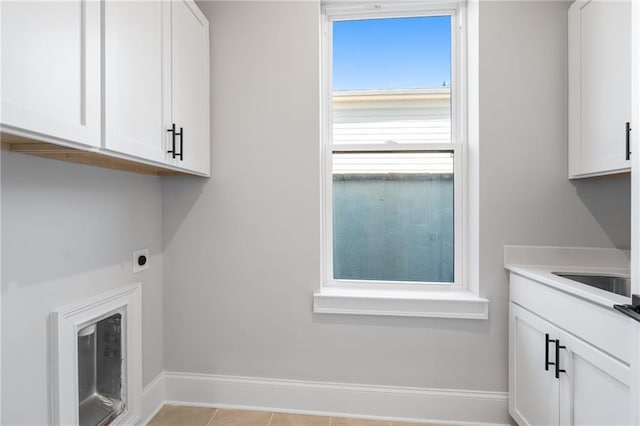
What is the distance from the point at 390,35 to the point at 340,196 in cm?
109

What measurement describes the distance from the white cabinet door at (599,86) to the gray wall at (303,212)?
0.25ft

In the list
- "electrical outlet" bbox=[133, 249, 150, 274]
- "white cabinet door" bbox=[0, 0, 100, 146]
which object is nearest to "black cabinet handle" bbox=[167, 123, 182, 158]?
"white cabinet door" bbox=[0, 0, 100, 146]

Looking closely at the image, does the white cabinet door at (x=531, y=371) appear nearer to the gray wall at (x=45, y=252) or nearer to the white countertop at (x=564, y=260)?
the white countertop at (x=564, y=260)

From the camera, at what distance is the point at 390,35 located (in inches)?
83.6

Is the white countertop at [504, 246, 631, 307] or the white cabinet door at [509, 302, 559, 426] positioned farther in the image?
the white countertop at [504, 246, 631, 307]

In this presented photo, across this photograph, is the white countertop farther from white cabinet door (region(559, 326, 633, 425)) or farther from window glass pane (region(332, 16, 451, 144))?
window glass pane (region(332, 16, 451, 144))

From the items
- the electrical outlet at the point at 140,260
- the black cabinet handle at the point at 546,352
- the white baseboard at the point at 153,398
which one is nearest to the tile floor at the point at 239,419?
the white baseboard at the point at 153,398

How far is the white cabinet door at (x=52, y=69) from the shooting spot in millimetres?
826

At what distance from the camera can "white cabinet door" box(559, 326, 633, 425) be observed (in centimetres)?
110

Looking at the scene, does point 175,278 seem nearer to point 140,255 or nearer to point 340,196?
point 140,255

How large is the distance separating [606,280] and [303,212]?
164 cm

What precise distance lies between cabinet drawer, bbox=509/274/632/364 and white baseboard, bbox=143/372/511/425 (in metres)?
0.67

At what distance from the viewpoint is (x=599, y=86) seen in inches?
61.6

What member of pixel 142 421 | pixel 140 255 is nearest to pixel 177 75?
pixel 140 255
